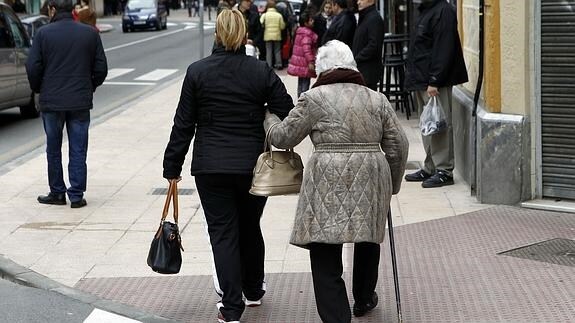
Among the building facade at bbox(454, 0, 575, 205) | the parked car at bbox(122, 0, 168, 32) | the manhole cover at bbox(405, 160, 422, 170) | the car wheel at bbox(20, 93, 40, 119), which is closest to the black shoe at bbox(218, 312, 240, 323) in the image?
the building facade at bbox(454, 0, 575, 205)

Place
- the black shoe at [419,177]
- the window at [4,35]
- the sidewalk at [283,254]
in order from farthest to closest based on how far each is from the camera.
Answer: the window at [4,35], the black shoe at [419,177], the sidewalk at [283,254]

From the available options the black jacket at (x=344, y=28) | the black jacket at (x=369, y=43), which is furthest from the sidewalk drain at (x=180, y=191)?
the black jacket at (x=344, y=28)

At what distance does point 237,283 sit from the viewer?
6.46 m

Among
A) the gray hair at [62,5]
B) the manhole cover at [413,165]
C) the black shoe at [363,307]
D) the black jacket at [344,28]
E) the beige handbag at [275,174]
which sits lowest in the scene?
the manhole cover at [413,165]

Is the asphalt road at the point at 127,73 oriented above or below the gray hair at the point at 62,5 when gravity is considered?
below

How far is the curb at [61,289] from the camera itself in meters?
6.84

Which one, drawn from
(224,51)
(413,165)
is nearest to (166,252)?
(224,51)

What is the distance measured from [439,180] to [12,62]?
8.03m

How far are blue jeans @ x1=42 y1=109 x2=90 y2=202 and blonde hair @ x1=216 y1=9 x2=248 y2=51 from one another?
412 centimetres

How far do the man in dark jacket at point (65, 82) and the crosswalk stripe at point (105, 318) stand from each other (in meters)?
3.37

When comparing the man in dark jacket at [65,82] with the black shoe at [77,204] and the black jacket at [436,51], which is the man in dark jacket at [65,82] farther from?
the black jacket at [436,51]

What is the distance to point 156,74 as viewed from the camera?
26.8 metres

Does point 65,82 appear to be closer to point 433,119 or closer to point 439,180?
point 433,119

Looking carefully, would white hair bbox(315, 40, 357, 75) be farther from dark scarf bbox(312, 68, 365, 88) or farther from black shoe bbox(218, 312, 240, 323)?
black shoe bbox(218, 312, 240, 323)
